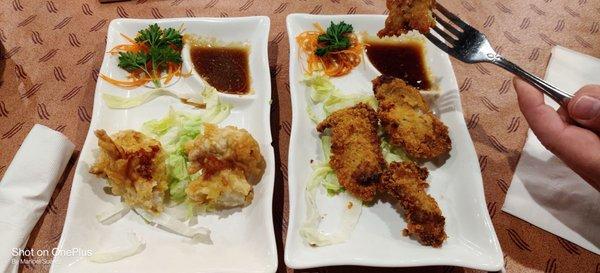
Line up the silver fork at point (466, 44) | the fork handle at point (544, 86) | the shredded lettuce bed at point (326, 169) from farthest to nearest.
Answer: the silver fork at point (466, 44) → the shredded lettuce bed at point (326, 169) → the fork handle at point (544, 86)

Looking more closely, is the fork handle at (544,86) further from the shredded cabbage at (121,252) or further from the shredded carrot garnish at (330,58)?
the shredded cabbage at (121,252)

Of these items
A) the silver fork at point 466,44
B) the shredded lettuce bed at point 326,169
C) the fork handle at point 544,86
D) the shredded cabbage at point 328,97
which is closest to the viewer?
the fork handle at point 544,86

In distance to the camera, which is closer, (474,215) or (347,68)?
(474,215)

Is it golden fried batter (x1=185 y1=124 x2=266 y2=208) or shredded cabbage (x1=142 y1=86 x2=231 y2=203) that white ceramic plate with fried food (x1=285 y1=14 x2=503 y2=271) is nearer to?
golden fried batter (x1=185 y1=124 x2=266 y2=208)

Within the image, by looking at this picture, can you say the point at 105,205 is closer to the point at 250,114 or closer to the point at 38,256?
the point at 38,256

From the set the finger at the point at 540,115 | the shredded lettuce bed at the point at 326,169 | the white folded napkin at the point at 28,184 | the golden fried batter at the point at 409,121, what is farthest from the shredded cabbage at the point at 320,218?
the white folded napkin at the point at 28,184

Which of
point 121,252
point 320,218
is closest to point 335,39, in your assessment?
point 320,218

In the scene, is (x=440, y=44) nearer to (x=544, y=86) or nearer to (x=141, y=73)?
(x=544, y=86)

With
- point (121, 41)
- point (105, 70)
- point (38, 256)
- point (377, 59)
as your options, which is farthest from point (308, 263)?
point (121, 41)
